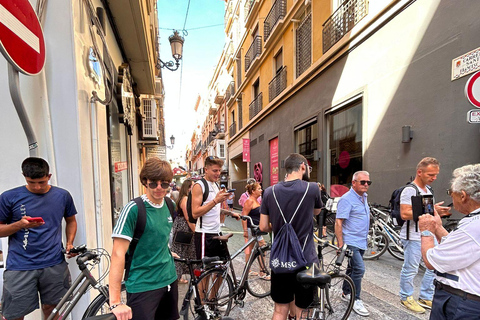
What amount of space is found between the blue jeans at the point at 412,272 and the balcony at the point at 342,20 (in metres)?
6.12

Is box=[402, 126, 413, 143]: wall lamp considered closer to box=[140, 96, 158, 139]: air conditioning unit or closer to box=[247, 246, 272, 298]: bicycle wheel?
box=[247, 246, 272, 298]: bicycle wheel

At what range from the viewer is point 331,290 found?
2.96m

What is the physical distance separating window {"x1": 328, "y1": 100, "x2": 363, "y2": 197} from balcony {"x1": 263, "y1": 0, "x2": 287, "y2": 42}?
6.03 meters

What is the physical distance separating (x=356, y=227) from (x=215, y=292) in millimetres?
1961

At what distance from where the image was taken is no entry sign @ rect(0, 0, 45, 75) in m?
1.49

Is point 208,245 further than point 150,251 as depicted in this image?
Yes

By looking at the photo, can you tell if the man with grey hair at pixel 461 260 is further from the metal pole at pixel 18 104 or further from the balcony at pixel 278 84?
the balcony at pixel 278 84

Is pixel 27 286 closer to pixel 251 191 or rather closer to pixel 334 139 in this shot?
pixel 251 191

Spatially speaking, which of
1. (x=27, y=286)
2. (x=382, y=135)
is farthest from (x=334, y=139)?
(x=27, y=286)

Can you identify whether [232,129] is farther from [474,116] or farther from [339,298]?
[339,298]

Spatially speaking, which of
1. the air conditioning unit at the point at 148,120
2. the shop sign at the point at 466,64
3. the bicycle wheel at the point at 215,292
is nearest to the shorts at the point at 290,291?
the bicycle wheel at the point at 215,292

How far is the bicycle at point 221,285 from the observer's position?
248cm

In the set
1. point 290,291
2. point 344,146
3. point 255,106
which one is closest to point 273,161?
point 255,106

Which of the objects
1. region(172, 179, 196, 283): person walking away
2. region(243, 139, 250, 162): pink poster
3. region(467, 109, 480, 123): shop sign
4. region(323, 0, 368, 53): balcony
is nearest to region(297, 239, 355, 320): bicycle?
region(172, 179, 196, 283): person walking away
